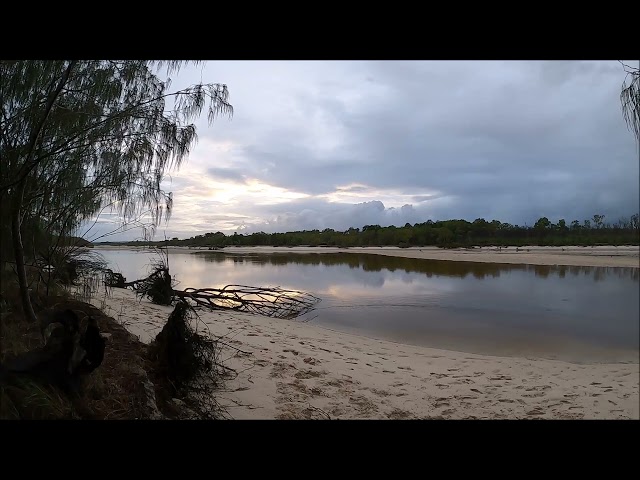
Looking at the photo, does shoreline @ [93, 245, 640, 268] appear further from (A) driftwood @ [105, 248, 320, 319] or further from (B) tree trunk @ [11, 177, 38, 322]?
(B) tree trunk @ [11, 177, 38, 322]

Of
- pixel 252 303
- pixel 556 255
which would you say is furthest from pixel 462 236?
pixel 252 303

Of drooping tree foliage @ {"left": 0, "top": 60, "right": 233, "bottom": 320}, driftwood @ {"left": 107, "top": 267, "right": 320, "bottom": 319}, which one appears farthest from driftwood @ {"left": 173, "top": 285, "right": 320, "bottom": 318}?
drooping tree foliage @ {"left": 0, "top": 60, "right": 233, "bottom": 320}

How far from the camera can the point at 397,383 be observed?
4.28 m

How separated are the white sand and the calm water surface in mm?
270

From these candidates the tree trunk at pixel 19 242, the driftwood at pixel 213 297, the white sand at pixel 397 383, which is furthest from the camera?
the driftwood at pixel 213 297

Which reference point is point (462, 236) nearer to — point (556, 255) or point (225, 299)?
point (556, 255)

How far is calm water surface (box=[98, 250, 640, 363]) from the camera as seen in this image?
6.69 feet

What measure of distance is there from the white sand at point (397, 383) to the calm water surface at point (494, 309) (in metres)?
0.27

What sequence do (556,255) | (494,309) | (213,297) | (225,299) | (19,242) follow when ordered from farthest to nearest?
1. (556,255)
2. (225,299)
3. (213,297)
4. (494,309)
5. (19,242)

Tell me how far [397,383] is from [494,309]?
5.73m

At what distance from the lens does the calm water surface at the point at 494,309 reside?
2.04 metres

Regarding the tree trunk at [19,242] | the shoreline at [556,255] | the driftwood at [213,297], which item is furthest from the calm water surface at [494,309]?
the tree trunk at [19,242]

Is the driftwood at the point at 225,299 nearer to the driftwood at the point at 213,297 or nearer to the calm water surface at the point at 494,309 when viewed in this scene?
the driftwood at the point at 213,297
